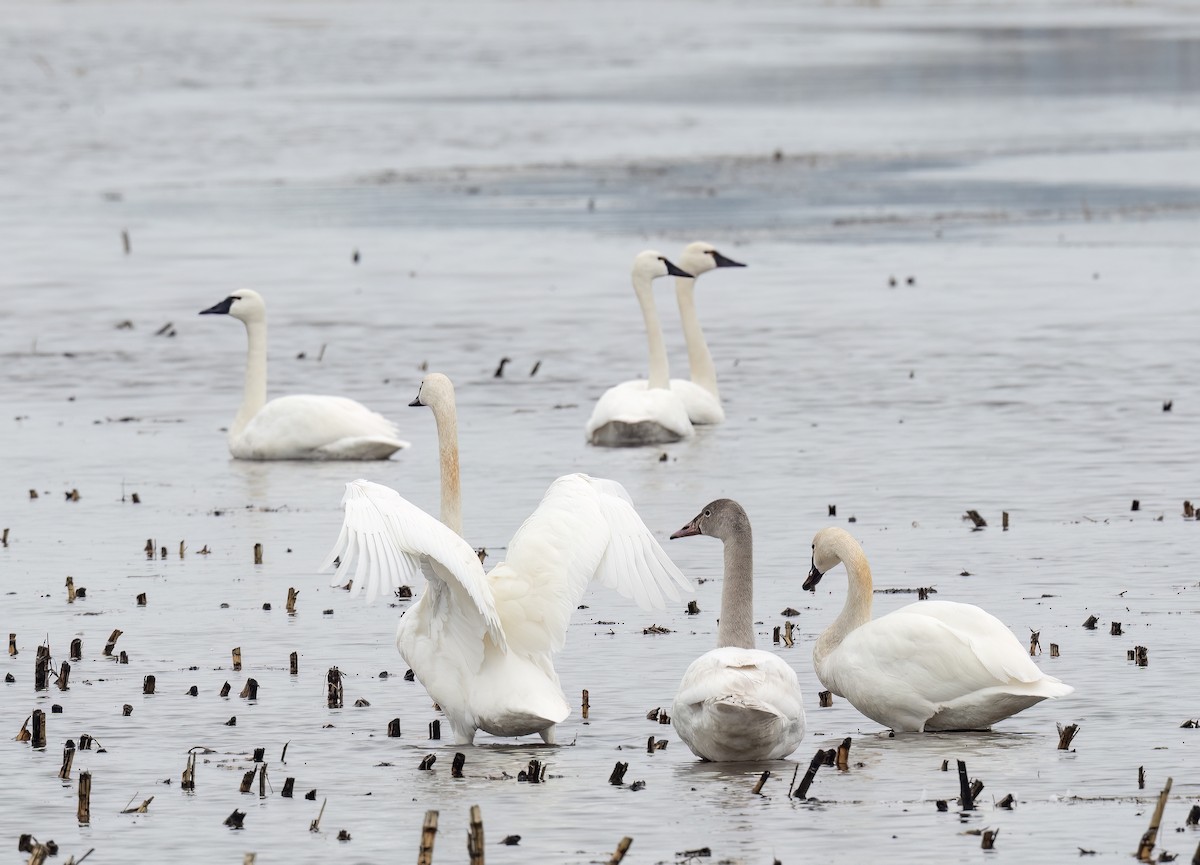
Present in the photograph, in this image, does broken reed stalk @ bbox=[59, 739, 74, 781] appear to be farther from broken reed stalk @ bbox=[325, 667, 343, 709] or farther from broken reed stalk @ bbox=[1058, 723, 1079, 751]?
broken reed stalk @ bbox=[1058, 723, 1079, 751]

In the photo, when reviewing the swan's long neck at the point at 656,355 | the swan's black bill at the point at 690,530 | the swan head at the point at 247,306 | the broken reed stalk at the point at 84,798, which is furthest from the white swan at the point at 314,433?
the broken reed stalk at the point at 84,798

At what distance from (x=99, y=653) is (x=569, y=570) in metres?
2.43

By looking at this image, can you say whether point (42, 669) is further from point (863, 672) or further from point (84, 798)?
point (863, 672)

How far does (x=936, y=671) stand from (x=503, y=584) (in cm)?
158

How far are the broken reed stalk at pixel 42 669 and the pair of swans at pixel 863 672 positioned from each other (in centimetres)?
265

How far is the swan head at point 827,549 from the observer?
927cm

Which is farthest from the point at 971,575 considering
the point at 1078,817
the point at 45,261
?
the point at 45,261

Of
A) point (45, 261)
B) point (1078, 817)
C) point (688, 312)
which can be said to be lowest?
point (1078, 817)

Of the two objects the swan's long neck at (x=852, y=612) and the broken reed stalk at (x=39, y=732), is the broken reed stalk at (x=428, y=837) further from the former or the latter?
the swan's long neck at (x=852, y=612)

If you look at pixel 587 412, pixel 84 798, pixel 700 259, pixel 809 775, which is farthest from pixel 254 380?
pixel 809 775

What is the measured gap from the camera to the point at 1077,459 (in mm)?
15047

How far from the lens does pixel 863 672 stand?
8.63m

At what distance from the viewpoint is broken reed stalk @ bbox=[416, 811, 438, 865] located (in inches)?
264

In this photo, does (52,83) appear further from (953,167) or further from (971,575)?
(971,575)
